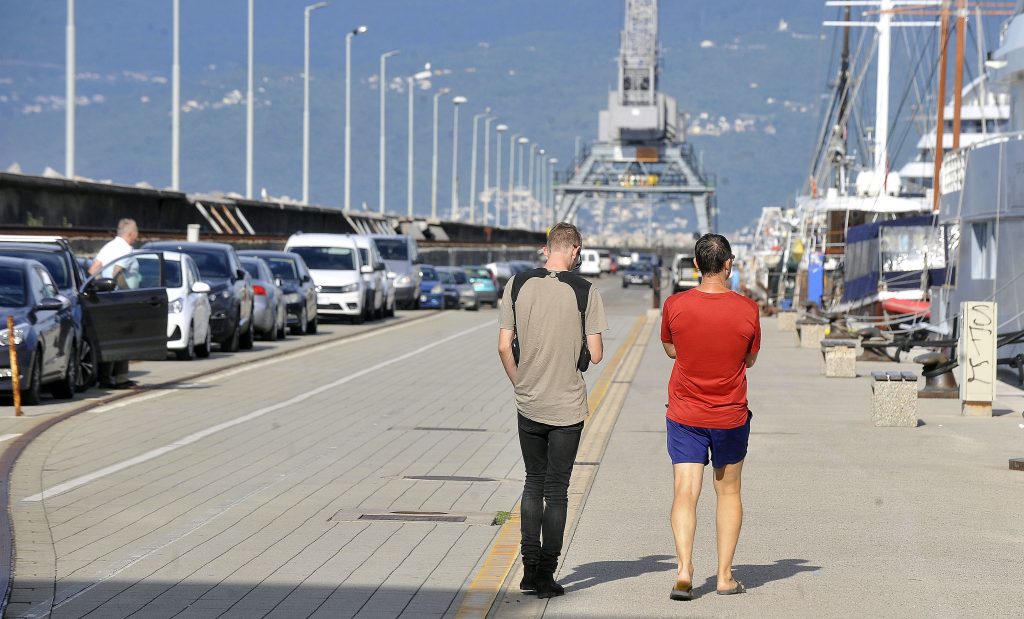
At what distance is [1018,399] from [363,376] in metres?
8.59

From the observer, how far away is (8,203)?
3684 centimetres

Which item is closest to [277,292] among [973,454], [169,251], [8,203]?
[169,251]

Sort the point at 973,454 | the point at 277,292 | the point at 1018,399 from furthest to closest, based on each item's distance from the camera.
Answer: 1. the point at 277,292
2. the point at 1018,399
3. the point at 973,454

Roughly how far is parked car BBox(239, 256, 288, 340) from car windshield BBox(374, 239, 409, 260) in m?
16.2

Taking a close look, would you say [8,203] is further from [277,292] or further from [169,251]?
[169,251]

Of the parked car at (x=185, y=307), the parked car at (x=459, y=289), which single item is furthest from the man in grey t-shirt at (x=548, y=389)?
the parked car at (x=459, y=289)

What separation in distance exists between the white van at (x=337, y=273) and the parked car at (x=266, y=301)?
635 cm

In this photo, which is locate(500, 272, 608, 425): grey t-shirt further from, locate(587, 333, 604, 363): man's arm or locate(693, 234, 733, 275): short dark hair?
locate(693, 234, 733, 275): short dark hair

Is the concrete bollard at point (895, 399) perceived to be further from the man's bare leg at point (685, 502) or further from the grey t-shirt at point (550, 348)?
the grey t-shirt at point (550, 348)

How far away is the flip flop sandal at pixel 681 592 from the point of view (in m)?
8.34

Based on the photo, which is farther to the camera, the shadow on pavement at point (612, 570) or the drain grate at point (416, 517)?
the drain grate at point (416, 517)

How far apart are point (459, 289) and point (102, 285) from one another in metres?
33.1

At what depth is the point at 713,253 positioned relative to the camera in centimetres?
855

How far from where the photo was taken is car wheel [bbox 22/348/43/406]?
18188 millimetres
